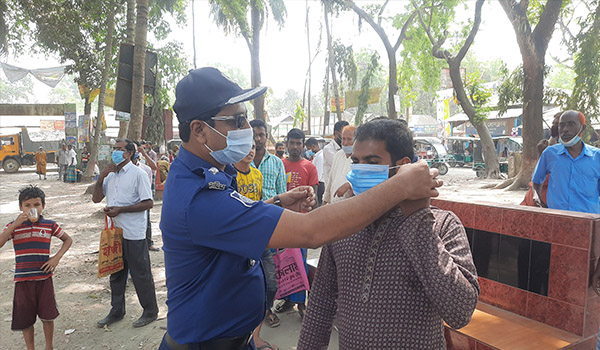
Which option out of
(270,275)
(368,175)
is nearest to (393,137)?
(368,175)

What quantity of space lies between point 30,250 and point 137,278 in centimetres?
106

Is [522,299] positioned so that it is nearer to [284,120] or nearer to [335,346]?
[335,346]

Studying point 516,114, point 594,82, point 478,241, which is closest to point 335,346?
point 478,241

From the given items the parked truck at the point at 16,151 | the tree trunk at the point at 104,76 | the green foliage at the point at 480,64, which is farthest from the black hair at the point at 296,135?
the green foliage at the point at 480,64

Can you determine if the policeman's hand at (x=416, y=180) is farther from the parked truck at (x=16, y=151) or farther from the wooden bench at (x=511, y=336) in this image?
the parked truck at (x=16, y=151)

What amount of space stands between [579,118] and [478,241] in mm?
1782

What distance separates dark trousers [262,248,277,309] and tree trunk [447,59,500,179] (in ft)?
41.7

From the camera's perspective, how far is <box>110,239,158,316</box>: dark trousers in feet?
14.2

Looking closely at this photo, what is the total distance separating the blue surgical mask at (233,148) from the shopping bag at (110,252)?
10.5 ft

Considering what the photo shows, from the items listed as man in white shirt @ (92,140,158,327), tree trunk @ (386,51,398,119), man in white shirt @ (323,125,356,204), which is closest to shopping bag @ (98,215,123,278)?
man in white shirt @ (92,140,158,327)

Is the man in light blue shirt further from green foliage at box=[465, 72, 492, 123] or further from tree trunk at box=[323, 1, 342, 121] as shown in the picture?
tree trunk at box=[323, 1, 342, 121]

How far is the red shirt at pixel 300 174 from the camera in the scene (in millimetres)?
5176

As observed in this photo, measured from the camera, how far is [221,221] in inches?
51.4

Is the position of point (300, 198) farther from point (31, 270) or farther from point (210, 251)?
point (31, 270)
